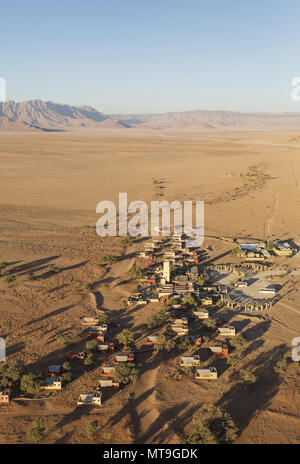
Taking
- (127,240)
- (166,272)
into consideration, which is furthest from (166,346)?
(127,240)

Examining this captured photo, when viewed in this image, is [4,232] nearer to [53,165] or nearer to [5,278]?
[5,278]

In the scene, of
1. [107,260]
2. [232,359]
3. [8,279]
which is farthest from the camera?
[107,260]

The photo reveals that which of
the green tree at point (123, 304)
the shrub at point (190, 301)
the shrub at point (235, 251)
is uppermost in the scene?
the shrub at point (235, 251)

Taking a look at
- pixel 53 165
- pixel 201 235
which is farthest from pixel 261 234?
pixel 53 165

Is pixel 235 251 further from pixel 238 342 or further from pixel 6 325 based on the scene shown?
pixel 6 325

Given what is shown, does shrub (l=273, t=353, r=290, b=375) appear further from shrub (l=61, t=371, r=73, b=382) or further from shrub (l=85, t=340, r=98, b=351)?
shrub (l=61, t=371, r=73, b=382)

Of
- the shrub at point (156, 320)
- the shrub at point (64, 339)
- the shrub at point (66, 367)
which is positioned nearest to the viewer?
the shrub at point (66, 367)

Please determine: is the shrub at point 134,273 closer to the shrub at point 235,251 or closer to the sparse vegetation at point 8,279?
the sparse vegetation at point 8,279

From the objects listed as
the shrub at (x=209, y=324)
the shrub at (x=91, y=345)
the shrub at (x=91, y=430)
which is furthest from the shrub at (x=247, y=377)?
the shrub at (x=91, y=345)
